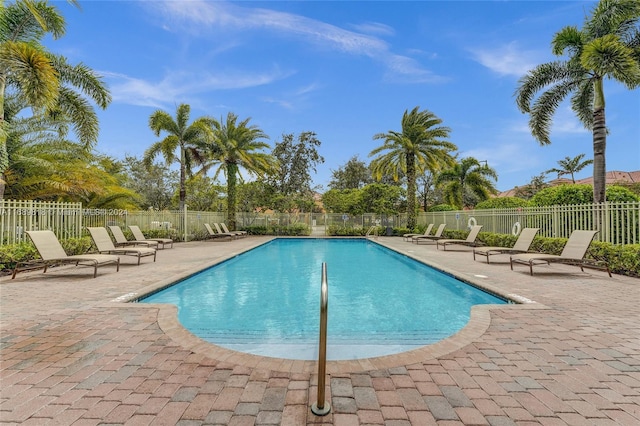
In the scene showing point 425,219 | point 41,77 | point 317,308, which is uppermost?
point 41,77

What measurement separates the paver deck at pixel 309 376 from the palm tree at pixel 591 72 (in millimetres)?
9086

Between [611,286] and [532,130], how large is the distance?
9.84m

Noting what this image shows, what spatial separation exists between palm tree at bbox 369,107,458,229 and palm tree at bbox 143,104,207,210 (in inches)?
474

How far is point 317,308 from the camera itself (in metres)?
5.84

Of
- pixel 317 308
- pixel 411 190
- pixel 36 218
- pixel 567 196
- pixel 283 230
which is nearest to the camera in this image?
pixel 317 308

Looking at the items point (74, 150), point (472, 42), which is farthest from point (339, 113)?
point (74, 150)

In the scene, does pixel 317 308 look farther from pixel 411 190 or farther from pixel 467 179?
pixel 467 179

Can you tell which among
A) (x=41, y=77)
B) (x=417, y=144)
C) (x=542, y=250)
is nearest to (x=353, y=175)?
(x=417, y=144)

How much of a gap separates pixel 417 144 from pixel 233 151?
1255cm

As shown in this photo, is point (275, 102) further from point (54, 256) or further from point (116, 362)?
point (116, 362)

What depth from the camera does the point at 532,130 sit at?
1394 cm

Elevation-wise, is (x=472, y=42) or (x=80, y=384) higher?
(x=472, y=42)

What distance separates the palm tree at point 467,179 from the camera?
85.0 ft

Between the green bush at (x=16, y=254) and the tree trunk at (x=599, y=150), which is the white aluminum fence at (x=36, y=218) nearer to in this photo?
the green bush at (x=16, y=254)
